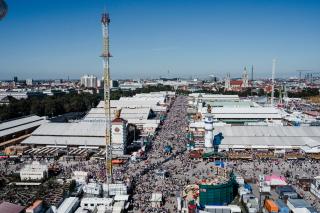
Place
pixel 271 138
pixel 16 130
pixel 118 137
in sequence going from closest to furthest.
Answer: pixel 118 137, pixel 271 138, pixel 16 130

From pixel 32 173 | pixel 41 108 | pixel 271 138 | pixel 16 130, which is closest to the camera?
pixel 32 173

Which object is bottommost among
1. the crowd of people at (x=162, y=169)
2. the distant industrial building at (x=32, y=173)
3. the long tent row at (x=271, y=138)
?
the crowd of people at (x=162, y=169)

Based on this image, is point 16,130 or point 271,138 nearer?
point 271,138

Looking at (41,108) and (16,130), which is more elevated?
(41,108)

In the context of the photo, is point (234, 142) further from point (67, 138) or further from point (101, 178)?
point (67, 138)

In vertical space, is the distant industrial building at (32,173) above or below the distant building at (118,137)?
below

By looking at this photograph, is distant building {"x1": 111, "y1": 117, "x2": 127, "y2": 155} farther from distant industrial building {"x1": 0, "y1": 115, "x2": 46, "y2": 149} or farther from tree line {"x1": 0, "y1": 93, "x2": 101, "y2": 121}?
tree line {"x1": 0, "y1": 93, "x2": 101, "y2": 121}

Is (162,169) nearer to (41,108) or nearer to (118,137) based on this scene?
(118,137)

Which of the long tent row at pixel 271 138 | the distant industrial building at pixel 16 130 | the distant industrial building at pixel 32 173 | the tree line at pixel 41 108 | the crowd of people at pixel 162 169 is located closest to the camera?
the crowd of people at pixel 162 169

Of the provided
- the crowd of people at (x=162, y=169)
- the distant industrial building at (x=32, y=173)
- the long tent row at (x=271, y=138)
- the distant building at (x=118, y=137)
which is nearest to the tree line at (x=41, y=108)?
the crowd of people at (x=162, y=169)

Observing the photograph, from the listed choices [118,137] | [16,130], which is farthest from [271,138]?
[16,130]

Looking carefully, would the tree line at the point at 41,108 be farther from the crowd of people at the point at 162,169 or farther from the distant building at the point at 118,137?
the distant building at the point at 118,137

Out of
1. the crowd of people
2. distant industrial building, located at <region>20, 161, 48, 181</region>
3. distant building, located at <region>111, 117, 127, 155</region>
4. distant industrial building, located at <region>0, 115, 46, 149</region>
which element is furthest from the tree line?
distant industrial building, located at <region>20, 161, 48, 181</region>

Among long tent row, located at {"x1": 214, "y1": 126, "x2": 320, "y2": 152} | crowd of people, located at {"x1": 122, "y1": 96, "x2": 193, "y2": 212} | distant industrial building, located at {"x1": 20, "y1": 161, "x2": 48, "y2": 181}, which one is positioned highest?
long tent row, located at {"x1": 214, "y1": 126, "x2": 320, "y2": 152}
